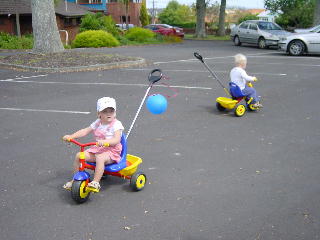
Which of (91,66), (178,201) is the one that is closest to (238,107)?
(178,201)

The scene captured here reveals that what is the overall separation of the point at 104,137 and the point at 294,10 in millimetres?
42987

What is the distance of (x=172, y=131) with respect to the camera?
719cm

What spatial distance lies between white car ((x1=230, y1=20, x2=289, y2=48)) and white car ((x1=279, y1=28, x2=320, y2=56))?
3568 millimetres

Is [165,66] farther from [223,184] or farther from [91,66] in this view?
[223,184]

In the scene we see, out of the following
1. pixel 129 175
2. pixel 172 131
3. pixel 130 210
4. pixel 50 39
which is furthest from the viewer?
pixel 50 39

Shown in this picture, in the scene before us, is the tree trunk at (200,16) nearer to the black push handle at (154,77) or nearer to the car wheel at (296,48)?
the car wheel at (296,48)

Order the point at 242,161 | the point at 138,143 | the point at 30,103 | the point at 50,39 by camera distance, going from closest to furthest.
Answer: the point at 242,161 < the point at 138,143 < the point at 30,103 < the point at 50,39

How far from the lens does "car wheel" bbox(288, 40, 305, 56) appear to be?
65.6 ft

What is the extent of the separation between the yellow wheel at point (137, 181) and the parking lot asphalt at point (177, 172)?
77 millimetres

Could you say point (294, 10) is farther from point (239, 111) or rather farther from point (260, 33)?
point (239, 111)

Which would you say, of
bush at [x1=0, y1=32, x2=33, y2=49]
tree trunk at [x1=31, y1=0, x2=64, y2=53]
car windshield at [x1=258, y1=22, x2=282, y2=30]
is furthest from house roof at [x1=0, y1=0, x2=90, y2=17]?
car windshield at [x1=258, y1=22, x2=282, y2=30]

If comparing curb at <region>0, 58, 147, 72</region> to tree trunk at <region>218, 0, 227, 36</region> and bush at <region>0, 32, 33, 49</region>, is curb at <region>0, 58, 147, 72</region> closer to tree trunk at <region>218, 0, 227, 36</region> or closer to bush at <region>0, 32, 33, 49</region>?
bush at <region>0, 32, 33, 49</region>

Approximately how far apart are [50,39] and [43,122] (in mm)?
11896

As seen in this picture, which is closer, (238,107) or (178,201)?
(178,201)
